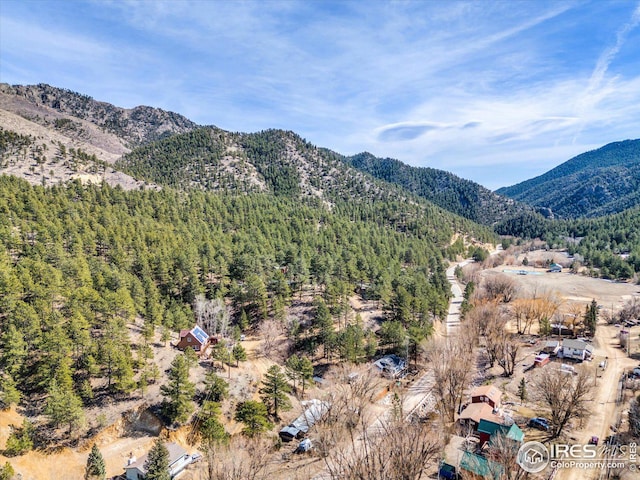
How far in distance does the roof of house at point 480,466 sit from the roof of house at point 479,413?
28.0ft

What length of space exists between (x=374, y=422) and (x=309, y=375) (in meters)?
10.1

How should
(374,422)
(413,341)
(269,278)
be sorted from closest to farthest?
(374,422) < (413,341) < (269,278)

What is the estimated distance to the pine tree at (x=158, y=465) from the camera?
27.4 m

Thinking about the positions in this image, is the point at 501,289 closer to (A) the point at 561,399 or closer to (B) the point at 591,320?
(B) the point at 591,320

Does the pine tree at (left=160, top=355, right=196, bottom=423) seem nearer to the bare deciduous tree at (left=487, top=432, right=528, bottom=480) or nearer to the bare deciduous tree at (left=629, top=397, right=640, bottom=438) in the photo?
the bare deciduous tree at (left=487, top=432, right=528, bottom=480)

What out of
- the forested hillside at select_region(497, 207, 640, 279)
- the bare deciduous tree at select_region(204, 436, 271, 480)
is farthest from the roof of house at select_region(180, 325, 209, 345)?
the forested hillside at select_region(497, 207, 640, 279)

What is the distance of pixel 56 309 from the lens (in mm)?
46406

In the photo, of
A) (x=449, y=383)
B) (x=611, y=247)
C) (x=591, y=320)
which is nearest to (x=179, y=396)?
(x=449, y=383)

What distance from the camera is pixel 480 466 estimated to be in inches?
1090

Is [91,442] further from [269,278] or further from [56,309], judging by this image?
[269,278]

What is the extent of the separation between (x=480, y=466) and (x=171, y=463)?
87.2 feet

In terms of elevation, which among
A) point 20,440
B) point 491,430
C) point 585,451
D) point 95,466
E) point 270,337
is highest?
point 270,337

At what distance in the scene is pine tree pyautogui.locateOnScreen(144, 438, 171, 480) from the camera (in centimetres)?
2744

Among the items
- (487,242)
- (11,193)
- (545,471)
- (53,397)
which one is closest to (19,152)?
(11,193)
